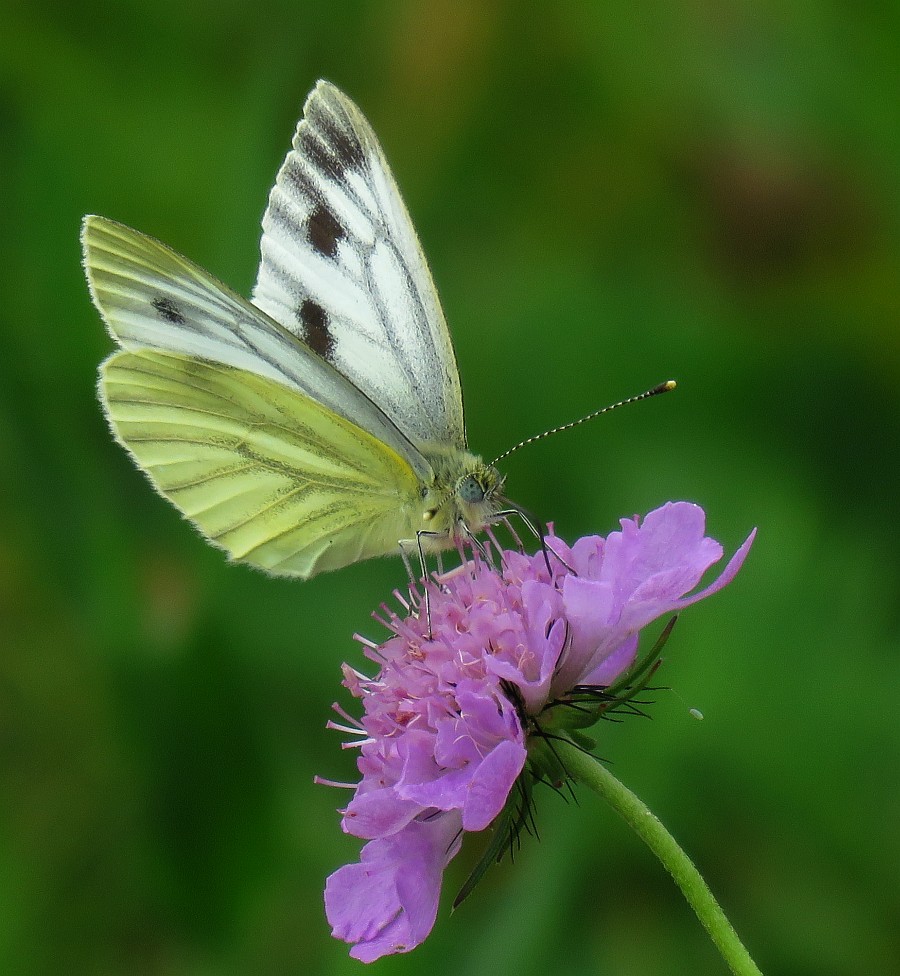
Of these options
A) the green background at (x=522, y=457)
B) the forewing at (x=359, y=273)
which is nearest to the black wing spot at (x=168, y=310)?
the forewing at (x=359, y=273)

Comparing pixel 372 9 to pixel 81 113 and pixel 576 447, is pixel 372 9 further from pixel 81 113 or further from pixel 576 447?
pixel 576 447

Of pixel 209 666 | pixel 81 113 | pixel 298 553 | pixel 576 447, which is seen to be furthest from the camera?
pixel 81 113

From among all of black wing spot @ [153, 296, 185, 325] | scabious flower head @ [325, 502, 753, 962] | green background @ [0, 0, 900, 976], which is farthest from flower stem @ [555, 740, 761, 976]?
black wing spot @ [153, 296, 185, 325]

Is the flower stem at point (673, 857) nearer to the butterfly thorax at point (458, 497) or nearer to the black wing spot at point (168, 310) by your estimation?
the butterfly thorax at point (458, 497)

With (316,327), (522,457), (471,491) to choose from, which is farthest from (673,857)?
(522,457)

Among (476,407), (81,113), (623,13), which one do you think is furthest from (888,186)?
(81,113)

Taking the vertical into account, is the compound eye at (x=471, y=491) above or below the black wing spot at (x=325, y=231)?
below
